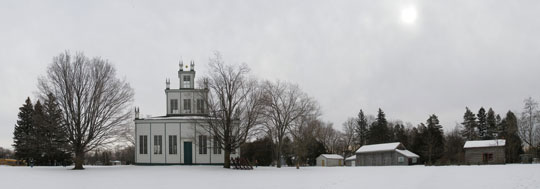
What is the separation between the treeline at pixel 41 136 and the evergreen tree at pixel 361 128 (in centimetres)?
6835

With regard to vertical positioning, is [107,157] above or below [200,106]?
below

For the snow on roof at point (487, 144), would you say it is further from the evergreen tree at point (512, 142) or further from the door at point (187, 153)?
the door at point (187, 153)

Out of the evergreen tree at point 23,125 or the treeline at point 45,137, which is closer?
the treeline at point 45,137

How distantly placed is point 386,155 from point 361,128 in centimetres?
3405

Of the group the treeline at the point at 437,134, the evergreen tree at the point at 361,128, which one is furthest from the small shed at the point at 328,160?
the evergreen tree at the point at 361,128

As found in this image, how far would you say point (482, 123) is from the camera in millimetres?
96562

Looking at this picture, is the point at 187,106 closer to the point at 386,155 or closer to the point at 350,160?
the point at 386,155

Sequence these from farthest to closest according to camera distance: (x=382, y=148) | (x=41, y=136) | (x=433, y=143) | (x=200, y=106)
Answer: (x=433, y=143), (x=382, y=148), (x=41, y=136), (x=200, y=106)

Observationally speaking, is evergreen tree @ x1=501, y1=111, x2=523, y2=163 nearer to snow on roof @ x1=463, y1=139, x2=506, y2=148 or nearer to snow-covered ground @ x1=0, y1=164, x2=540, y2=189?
snow on roof @ x1=463, y1=139, x2=506, y2=148

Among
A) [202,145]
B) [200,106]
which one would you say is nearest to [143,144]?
[202,145]

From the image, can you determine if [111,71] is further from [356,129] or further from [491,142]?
[356,129]

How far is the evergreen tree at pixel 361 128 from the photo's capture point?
345 ft

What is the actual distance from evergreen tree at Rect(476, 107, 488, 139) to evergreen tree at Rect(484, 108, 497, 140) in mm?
628

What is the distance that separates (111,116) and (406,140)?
69137 mm
